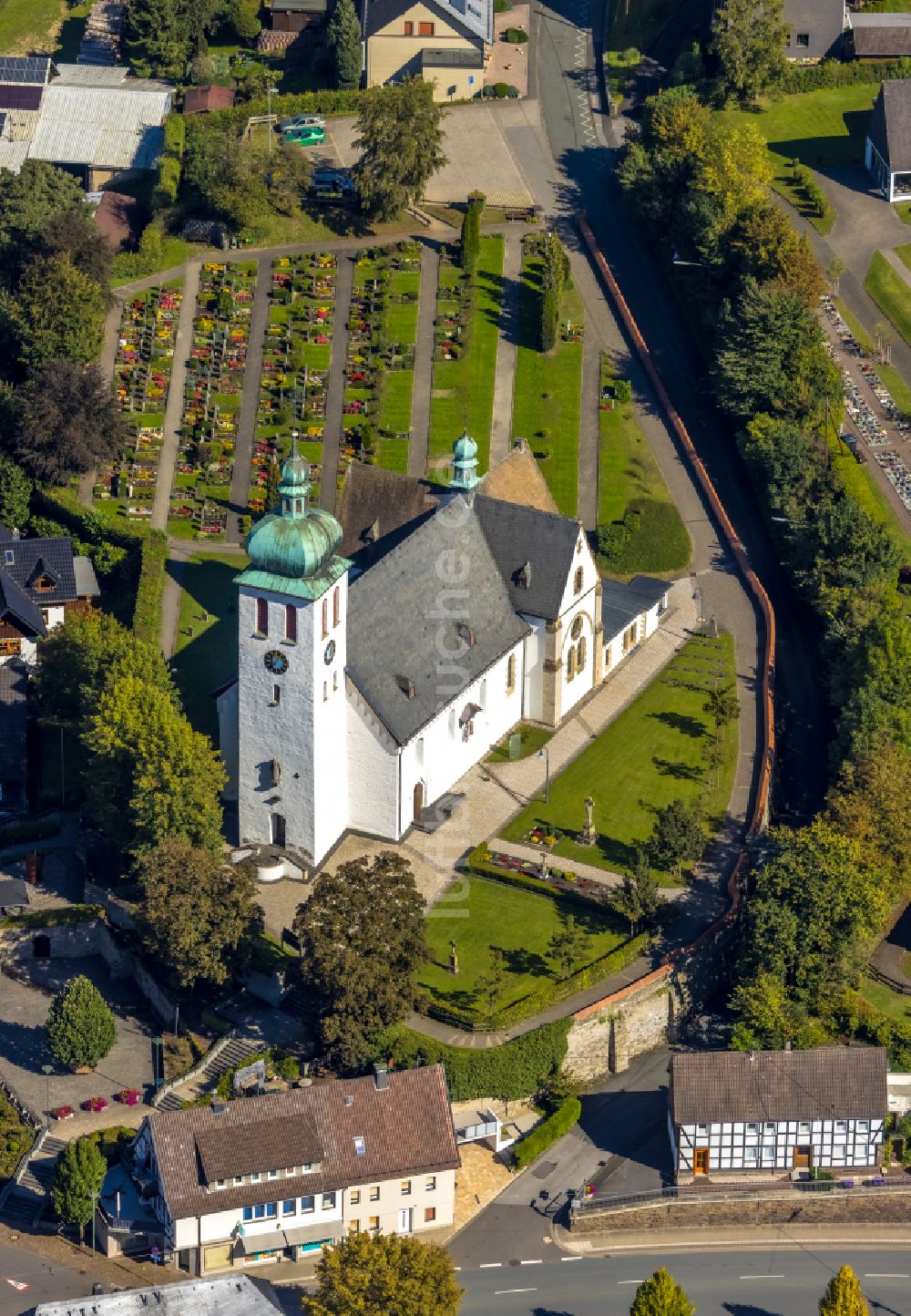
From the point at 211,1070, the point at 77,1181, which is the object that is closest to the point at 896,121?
the point at 211,1070

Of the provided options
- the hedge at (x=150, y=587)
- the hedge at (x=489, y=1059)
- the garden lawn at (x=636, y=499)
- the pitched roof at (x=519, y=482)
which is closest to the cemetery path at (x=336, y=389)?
the hedge at (x=150, y=587)

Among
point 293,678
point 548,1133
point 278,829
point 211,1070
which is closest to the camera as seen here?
point 548,1133

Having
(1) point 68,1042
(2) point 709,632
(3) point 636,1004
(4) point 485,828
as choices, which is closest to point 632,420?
(2) point 709,632

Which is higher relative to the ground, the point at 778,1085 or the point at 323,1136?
the point at 778,1085

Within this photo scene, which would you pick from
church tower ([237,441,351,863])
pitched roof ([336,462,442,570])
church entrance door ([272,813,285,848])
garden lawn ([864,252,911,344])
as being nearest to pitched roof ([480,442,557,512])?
pitched roof ([336,462,442,570])

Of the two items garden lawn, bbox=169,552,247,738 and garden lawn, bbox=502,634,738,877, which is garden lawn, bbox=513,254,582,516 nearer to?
garden lawn, bbox=502,634,738,877

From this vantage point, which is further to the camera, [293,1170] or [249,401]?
[249,401]

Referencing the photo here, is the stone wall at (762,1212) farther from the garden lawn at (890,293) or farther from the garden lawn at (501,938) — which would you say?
the garden lawn at (890,293)

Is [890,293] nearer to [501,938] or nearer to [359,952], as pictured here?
[501,938]
